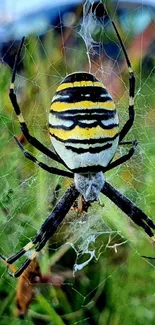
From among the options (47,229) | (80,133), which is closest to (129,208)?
(47,229)

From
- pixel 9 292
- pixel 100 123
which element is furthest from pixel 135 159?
pixel 100 123

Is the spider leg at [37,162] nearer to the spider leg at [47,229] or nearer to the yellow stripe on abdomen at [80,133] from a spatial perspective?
the spider leg at [47,229]

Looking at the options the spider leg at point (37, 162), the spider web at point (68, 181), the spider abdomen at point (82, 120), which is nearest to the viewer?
the spider abdomen at point (82, 120)

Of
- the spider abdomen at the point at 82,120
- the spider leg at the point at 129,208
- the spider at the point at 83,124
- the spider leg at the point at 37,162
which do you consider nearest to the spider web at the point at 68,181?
the spider leg at the point at 129,208

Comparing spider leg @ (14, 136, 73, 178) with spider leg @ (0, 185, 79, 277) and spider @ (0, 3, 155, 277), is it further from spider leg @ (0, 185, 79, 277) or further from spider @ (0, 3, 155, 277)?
spider leg @ (0, 185, 79, 277)

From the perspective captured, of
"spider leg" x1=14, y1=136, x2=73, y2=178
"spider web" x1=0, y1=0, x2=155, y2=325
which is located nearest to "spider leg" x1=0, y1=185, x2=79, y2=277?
"spider web" x1=0, y1=0, x2=155, y2=325

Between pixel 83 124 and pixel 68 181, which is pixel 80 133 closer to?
pixel 83 124
